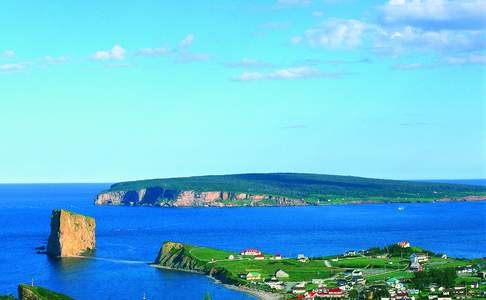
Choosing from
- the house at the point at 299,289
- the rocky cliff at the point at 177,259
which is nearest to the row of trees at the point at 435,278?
the house at the point at 299,289

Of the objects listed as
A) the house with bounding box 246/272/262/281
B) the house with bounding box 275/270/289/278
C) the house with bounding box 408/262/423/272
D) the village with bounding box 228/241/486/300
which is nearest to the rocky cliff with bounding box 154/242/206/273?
the village with bounding box 228/241/486/300

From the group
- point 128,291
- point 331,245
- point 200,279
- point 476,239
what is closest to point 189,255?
point 200,279

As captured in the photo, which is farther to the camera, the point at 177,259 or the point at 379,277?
the point at 177,259

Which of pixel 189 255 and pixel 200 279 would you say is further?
pixel 189 255

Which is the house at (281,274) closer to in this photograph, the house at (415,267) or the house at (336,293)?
the house at (336,293)

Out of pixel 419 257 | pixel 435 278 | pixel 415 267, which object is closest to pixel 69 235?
pixel 419 257

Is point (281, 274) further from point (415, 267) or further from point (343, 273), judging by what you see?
point (415, 267)

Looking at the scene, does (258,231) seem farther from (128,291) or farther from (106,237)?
(128,291)
